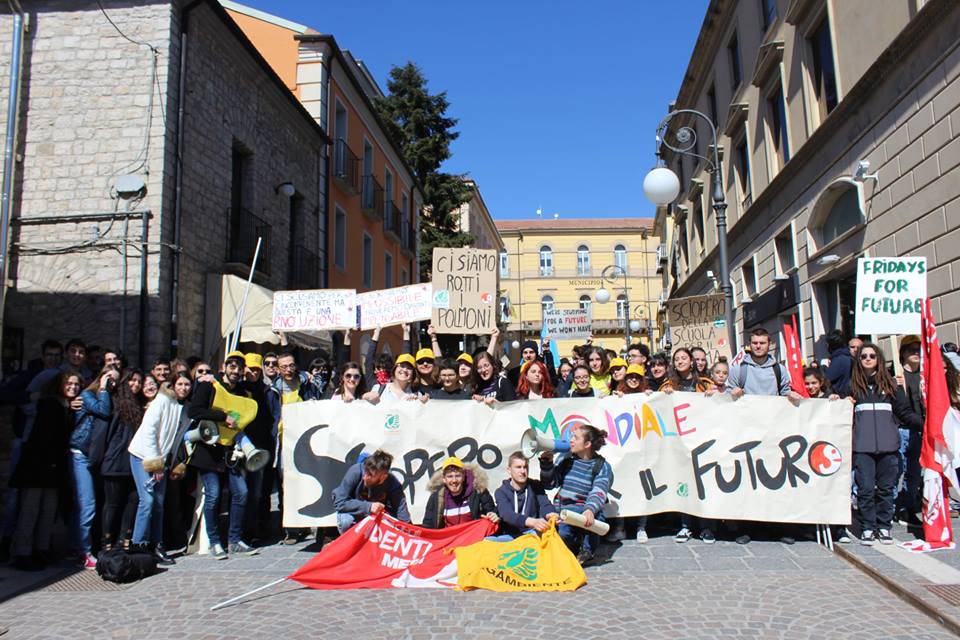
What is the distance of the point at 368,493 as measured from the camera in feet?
19.4

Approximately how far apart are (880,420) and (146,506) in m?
6.23

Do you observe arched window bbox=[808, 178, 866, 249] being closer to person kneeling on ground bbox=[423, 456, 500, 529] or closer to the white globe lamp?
the white globe lamp

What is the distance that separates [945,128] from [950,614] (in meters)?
7.10

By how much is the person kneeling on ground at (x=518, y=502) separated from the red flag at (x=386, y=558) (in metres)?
0.28

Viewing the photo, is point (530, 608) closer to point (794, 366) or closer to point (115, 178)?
point (794, 366)

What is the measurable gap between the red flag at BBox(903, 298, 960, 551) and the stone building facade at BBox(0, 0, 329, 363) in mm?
9507

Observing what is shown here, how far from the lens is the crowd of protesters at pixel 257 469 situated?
5.84 m

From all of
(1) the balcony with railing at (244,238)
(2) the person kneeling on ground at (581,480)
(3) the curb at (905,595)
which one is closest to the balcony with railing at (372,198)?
(1) the balcony with railing at (244,238)

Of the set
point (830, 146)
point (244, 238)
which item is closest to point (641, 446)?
point (830, 146)

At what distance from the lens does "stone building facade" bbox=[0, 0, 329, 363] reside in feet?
34.7

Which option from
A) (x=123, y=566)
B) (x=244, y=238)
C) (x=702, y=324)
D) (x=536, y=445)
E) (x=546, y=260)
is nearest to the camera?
(x=123, y=566)

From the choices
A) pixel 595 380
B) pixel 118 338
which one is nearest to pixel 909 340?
pixel 595 380

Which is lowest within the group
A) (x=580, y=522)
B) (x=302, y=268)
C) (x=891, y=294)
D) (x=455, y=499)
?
(x=580, y=522)

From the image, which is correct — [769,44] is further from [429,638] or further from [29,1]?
[429,638]
